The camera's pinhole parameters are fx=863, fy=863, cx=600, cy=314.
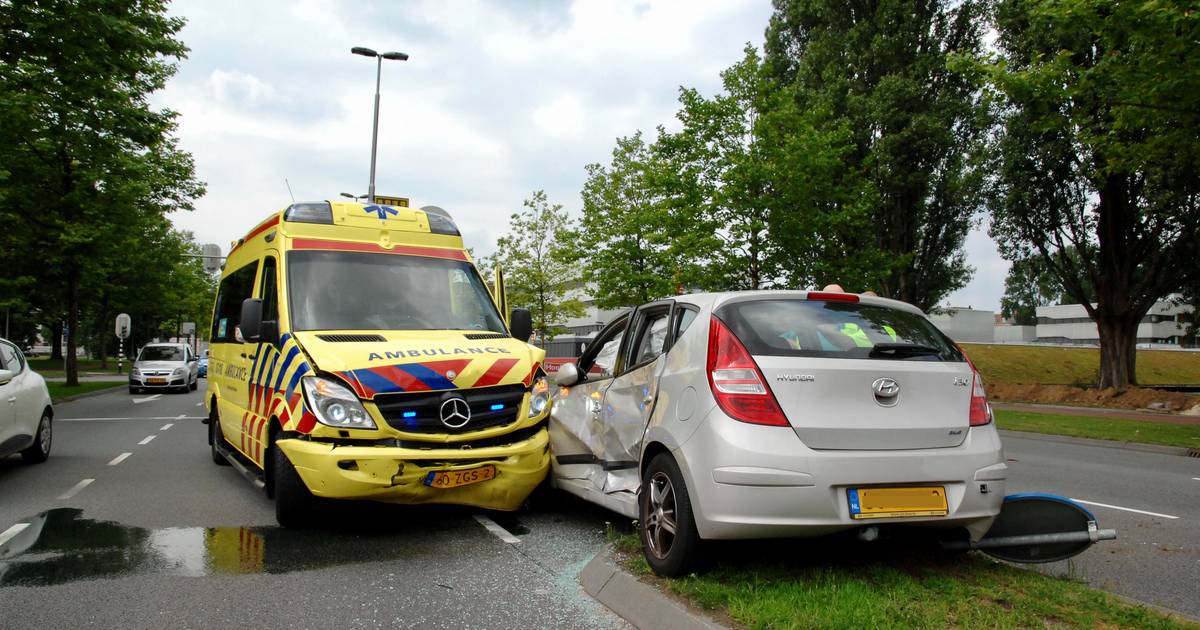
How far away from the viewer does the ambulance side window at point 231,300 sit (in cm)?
855

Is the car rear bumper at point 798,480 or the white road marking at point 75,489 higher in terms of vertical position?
the car rear bumper at point 798,480

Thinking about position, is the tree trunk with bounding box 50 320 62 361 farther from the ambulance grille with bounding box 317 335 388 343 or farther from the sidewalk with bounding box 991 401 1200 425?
the ambulance grille with bounding box 317 335 388 343

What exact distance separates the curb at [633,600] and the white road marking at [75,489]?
5.62m

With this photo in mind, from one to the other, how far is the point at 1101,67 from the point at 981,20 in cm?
1776

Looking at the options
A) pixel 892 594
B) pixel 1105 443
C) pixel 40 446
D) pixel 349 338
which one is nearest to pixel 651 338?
pixel 892 594

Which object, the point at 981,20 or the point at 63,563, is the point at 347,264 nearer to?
the point at 63,563

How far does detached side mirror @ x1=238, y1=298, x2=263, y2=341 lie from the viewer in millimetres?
6949

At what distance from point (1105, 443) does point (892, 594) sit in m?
13.0

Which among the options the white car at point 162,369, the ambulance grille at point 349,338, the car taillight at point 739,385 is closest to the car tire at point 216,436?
the ambulance grille at point 349,338

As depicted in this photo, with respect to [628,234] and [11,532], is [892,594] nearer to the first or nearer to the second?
[11,532]

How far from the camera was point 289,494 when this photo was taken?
249 inches

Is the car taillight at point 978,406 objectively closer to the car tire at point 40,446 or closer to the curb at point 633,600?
the curb at point 633,600

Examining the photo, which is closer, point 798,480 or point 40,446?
point 798,480

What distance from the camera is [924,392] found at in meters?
4.48
